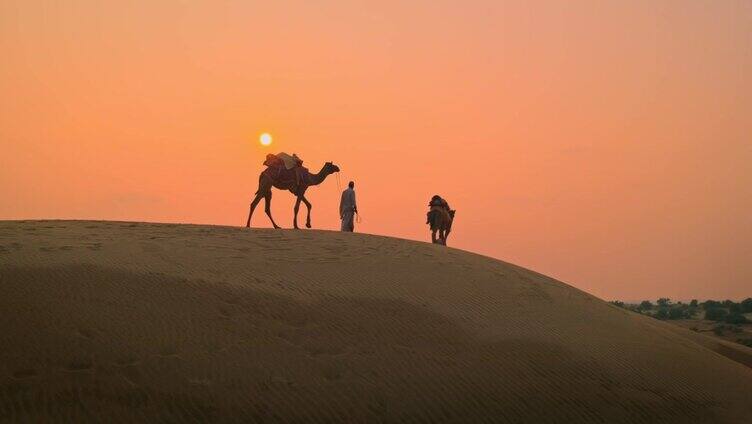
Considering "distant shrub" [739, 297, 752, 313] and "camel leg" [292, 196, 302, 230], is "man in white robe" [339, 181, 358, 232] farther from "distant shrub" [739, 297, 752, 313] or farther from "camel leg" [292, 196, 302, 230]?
"distant shrub" [739, 297, 752, 313]

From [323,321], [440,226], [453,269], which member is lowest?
[323,321]

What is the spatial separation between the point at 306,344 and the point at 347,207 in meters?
12.7

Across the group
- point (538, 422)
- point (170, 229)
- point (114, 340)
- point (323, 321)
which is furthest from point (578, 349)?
point (170, 229)

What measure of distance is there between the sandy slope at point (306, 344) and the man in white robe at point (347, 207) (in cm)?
→ 728

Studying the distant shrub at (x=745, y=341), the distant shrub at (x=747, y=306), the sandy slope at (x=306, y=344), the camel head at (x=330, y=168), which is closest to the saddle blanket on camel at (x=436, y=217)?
the camel head at (x=330, y=168)

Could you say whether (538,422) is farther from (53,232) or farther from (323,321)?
(53,232)

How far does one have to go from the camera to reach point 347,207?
22.6 metres

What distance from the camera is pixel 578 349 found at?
1201 cm

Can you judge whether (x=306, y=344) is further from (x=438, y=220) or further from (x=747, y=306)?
(x=747, y=306)

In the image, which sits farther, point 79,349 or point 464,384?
point 464,384

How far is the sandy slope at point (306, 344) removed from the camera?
8.38 meters

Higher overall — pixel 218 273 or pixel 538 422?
pixel 218 273

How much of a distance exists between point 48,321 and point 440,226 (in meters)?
19.3

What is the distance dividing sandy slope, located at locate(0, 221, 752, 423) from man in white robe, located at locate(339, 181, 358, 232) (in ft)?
23.9
